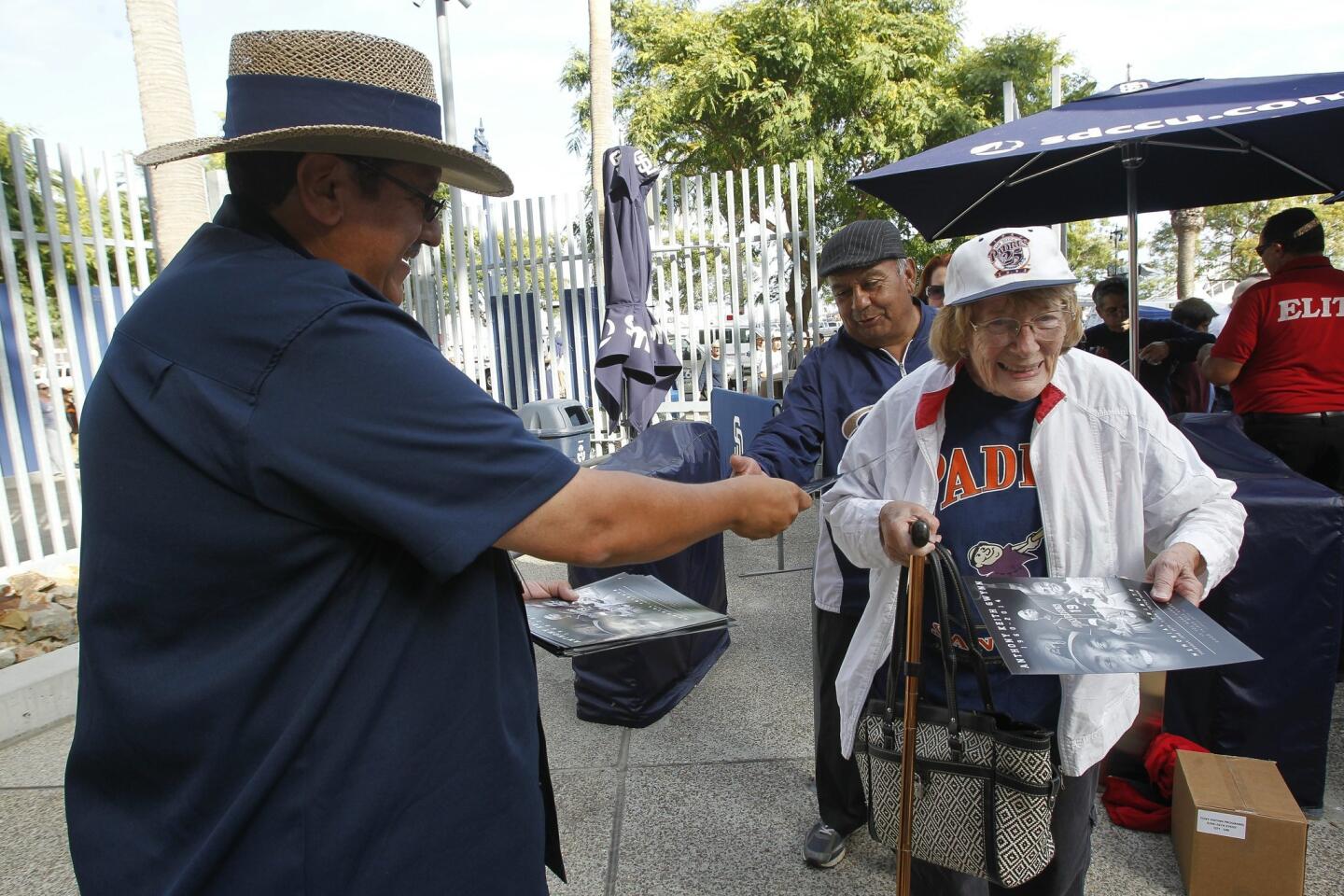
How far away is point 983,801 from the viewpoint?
67.1 inches

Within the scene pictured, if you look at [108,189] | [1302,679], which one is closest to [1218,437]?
[1302,679]

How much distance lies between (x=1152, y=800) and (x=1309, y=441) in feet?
7.00

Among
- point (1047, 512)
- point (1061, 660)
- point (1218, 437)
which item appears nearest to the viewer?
point (1061, 660)

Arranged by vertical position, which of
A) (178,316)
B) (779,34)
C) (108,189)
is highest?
(779,34)

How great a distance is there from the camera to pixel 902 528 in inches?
70.3

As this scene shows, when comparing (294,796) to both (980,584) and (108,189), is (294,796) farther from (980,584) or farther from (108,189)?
(108,189)

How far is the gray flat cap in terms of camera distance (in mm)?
2875

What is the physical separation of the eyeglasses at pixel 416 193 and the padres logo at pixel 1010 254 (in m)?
1.14

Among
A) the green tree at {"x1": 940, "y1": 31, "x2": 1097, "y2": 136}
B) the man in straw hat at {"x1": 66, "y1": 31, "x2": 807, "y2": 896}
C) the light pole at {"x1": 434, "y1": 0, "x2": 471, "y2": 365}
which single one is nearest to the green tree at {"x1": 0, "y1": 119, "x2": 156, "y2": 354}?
the light pole at {"x1": 434, "y1": 0, "x2": 471, "y2": 365}

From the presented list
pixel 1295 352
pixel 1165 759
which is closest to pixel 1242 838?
pixel 1165 759

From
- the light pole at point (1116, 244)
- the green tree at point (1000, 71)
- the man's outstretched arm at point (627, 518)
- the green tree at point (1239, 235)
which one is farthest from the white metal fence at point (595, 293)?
the green tree at point (1239, 235)

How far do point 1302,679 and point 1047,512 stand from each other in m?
1.82

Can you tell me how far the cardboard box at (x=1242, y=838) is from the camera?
95.7 inches

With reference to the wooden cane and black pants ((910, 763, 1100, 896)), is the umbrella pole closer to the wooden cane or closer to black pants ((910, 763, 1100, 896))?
black pants ((910, 763, 1100, 896))
